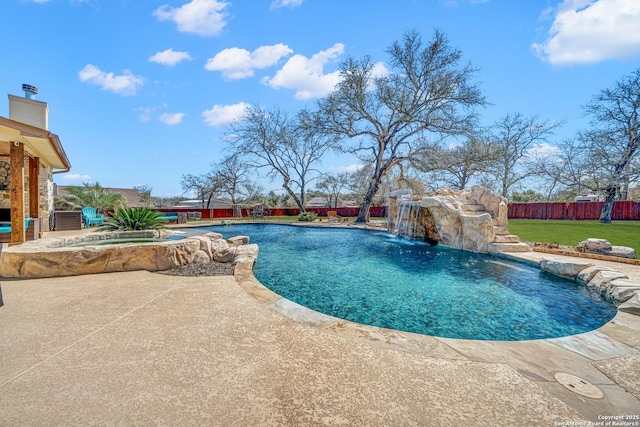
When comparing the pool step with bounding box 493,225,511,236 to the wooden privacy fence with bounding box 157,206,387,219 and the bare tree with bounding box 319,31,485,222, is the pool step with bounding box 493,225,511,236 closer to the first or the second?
the bare tree with bounding box 319,31,485,222

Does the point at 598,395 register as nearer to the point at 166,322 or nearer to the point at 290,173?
the point at 166,322

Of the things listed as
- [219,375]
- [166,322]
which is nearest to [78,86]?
[166,322]

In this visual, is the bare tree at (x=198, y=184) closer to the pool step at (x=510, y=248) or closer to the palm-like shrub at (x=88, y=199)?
the palm-like shrub at (x=88, y=199)

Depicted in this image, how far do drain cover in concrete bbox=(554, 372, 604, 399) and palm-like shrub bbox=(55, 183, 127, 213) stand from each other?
14533 millimetres

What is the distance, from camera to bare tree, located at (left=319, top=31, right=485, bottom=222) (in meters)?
12.9

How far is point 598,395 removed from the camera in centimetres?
140

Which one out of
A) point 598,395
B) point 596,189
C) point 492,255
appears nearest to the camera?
point 598,395

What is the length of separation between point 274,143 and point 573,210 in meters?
21.2

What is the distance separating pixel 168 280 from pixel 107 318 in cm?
121

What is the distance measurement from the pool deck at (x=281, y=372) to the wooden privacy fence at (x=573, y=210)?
20916mm

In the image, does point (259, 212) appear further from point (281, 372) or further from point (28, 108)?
point (281, 372)

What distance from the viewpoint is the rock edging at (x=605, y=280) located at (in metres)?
2.80

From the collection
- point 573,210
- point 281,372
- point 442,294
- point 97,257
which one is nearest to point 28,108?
point 97,257

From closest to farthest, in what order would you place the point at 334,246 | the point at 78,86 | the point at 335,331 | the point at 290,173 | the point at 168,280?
the point at 335,331 → the point at 168,280 → the point at 334,246 → the point at 78,86 → the point at 290,173
